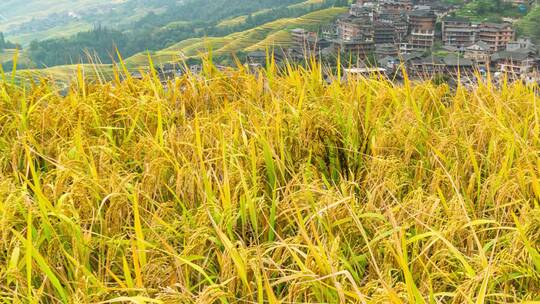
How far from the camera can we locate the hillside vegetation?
4.83 feet

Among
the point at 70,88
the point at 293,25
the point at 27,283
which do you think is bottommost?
the point at 293,25

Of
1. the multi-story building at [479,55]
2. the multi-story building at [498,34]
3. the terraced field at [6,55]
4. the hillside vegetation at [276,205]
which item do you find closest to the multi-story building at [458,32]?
the multi-story building at [498,34]

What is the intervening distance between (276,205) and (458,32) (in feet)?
196

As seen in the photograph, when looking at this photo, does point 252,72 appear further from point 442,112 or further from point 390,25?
point 390,25

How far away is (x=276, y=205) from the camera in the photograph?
184cm

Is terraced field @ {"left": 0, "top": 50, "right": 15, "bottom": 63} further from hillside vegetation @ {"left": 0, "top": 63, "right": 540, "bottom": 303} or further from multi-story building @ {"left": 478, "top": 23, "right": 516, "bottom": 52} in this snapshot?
hillside vegetation @ {"left": 0, "top": 63, "right": 540, "bottom": 303}

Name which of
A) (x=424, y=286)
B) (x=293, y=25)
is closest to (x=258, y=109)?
(x=424, y=286)

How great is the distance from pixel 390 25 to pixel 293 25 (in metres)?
18.7

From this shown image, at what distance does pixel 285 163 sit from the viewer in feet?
7.26

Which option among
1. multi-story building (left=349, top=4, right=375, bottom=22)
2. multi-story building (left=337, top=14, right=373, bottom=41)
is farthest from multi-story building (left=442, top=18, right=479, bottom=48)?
multi-story building (left=349, top=4, right=375, bottom=22)

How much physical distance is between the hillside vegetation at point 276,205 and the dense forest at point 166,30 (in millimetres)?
64301

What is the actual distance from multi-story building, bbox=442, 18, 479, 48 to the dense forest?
36.3m

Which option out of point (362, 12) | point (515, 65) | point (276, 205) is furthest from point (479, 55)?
point (362, 12)

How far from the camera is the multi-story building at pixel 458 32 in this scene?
179 ft
